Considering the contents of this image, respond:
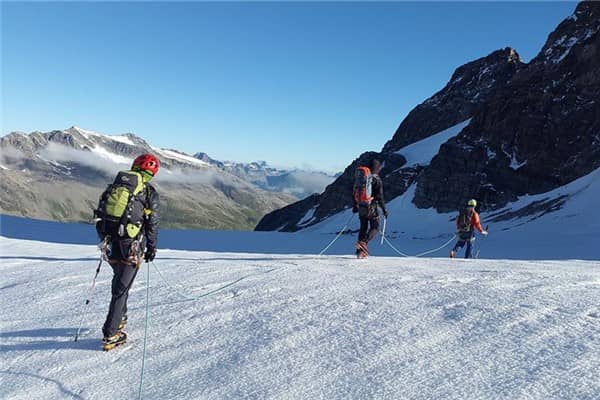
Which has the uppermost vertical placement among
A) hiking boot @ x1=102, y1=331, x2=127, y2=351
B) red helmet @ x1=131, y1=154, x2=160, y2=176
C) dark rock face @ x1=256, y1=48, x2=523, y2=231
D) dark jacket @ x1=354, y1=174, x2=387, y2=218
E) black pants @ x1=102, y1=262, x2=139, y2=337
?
dark rock face @ x1=256, y1=48, x2=523, y2=231

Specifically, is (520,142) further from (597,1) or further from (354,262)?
(354,262)

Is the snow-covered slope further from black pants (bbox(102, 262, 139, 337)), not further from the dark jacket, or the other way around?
the dark jacket

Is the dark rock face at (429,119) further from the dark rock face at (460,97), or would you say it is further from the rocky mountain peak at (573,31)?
the rocky mountain peak at (573,31)

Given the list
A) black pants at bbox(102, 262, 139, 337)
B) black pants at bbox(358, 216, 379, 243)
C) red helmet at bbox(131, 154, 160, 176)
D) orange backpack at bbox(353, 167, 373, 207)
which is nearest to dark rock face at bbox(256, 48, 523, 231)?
black pants at bbox(358, 216, 379, 243)

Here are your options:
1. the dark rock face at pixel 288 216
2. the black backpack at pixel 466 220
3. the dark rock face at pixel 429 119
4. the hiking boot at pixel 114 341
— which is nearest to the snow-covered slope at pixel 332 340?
the hiking boot at pixel 114 341

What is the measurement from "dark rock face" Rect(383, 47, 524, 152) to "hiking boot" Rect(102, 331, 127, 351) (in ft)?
384

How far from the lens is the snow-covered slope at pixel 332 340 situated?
450 centimetres

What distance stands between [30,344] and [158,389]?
298 centimetres

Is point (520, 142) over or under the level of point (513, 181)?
over

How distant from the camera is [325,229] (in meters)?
80.3

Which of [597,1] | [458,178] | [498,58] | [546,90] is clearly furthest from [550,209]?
[498,58]

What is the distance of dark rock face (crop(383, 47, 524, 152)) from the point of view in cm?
11194

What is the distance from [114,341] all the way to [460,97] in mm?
125049

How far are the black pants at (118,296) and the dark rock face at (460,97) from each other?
117 metres
